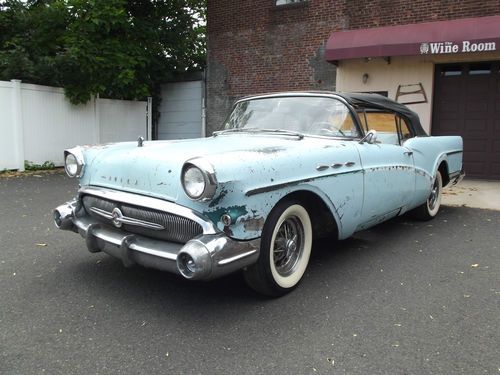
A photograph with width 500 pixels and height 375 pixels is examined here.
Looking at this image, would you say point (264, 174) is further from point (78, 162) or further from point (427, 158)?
point (427, 158)

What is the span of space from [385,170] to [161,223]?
2403 millimetres

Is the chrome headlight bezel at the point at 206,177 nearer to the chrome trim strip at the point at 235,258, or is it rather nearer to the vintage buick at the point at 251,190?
the vintage buick at the point at 251,190

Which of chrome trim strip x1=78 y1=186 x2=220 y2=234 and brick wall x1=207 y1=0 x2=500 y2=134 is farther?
brick wall x1=207 y1=0 x2=500 y2=134

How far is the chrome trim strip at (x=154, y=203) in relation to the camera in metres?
2.83

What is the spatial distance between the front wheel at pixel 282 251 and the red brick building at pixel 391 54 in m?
7.51

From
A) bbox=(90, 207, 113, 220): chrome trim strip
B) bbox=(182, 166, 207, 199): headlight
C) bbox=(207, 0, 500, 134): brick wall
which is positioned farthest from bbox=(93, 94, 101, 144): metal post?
bbox=(182, 166, 207, 199): headlight

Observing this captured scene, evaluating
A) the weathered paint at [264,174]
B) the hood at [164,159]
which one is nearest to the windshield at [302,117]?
the weathered paint at [264,174]

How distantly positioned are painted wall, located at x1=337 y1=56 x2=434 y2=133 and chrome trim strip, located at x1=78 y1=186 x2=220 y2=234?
9.04m

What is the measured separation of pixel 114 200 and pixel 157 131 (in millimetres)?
13484

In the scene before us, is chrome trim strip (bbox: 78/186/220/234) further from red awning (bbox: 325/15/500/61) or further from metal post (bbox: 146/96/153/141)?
metal post (bbox: 146/96/153/141)

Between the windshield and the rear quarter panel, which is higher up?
the windshield

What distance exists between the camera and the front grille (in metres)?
2.91

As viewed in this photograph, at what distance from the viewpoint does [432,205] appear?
6.21 meters

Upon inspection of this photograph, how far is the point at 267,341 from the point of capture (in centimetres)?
276
